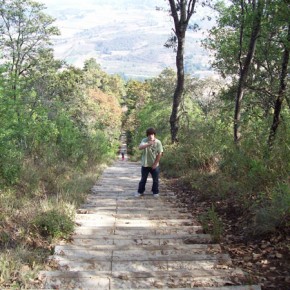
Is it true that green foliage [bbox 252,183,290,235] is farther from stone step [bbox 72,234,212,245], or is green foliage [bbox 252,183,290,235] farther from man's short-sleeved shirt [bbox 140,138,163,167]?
man's short-sleeved shirt [bbox 140,138,163,167]

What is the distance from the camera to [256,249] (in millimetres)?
4781

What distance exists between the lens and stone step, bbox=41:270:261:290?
3.75m

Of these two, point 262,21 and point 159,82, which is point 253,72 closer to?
point 262,21

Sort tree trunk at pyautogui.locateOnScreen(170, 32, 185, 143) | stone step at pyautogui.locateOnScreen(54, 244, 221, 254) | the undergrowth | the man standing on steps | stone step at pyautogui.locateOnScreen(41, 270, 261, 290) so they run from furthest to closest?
1. tree trunk at pyautogui.locateOnScreen(170, 32, 185, 143)
2. the man standing on steps
3. stone step at pyautogui.locateOnScreen(54, 244, 221, 254)
4. the undergrowth
5. stone step at pyautogui.locateOnScreen(41, 270, 261, 290)

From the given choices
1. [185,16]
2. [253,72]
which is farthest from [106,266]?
[253,72]

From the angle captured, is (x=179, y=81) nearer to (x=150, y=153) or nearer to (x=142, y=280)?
(x=150, y=153)


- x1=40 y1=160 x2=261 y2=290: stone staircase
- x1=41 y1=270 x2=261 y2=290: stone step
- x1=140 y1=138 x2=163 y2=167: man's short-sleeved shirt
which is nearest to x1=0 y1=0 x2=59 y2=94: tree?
x1=140 y1=138 x2=163 y2=167: man's short-sleeved shirt

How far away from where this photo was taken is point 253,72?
17.4 meters

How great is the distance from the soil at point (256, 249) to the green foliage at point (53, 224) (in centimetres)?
213

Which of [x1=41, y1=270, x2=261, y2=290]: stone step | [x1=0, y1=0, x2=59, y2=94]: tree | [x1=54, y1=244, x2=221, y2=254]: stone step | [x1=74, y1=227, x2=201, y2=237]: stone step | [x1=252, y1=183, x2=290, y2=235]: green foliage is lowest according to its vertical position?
[x1=74, y1=227, x2=201, y2=237]: stone step

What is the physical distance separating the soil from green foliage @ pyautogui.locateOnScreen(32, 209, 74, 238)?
2.13m

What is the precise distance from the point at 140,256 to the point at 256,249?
1.49m

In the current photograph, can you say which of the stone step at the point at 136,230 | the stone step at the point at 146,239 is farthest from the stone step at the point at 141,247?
the stone step at the point at 136,230

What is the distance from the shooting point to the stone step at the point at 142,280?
3.75 m
